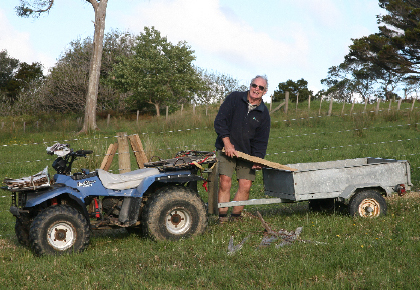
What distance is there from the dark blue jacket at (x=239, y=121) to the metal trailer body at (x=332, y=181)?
698 mm

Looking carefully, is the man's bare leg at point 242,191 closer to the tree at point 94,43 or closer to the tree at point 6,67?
the tree at point 94,43

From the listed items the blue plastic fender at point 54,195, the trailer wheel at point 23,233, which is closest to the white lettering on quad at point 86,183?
the blue plastic fender at point 54,195

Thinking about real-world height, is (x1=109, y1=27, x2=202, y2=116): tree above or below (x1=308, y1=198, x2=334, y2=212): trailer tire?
above

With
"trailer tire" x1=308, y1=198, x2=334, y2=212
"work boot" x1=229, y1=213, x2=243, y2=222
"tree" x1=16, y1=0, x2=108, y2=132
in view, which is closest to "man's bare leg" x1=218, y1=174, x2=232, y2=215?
"work boot" x1=229, y1=213, x2=243, y2=222

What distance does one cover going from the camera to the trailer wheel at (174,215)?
226 inches

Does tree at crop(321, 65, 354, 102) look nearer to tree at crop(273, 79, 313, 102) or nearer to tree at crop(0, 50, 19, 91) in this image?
tree at crop(273, 79, 313, 102)

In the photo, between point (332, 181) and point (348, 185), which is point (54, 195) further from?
point (348, 185)

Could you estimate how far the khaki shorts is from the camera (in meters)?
6.77

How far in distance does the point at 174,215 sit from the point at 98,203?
982 millimetres

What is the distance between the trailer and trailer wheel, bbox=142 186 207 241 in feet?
1.78

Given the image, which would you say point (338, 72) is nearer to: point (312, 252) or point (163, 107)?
point (163, 107)

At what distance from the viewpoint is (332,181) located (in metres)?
6.66

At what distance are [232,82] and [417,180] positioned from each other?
4173 cm

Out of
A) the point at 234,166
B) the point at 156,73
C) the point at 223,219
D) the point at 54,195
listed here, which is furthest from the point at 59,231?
the point at 156,73
